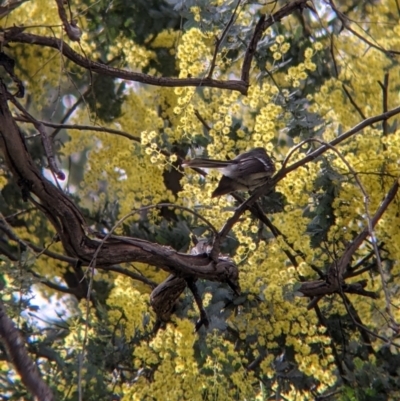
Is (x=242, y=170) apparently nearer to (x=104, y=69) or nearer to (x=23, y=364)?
(x=104, y=69)

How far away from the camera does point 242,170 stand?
112 inches

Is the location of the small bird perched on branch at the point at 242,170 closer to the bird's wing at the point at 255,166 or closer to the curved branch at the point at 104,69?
the bird's wing at the point at 255,166

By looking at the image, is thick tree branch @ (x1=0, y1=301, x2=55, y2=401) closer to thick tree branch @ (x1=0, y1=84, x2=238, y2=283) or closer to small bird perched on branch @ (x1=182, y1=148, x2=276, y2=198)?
thick tree branch @ (x1=0, y1=84, x2=238, y2=283)

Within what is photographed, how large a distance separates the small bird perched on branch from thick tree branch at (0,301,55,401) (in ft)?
4.93

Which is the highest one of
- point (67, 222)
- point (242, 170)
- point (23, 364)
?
point (242, 170)

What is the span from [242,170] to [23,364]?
1.65 meters

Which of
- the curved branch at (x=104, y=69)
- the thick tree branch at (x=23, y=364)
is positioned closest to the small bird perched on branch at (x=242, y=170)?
the curved branch at (x=104, y=69)

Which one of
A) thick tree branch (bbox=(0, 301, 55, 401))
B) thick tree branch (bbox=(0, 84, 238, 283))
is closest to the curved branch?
thick tree branch (bbox=(0, 84, 238, 283))

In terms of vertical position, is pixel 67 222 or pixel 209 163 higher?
pixel 209 163

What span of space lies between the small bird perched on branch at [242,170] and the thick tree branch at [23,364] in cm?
150

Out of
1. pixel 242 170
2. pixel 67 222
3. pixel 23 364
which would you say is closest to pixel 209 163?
pixel 242 170

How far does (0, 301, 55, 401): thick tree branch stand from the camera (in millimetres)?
1250

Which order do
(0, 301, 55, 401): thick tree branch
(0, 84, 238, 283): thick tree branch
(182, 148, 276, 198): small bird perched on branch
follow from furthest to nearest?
(182, 148, 276, 198): small bird perched on branch
(0, 84, 238, 283): thick tree branch
(0, 301, 55, 401): thick tree branch

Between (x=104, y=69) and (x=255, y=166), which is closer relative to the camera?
(x=104, y=69)
